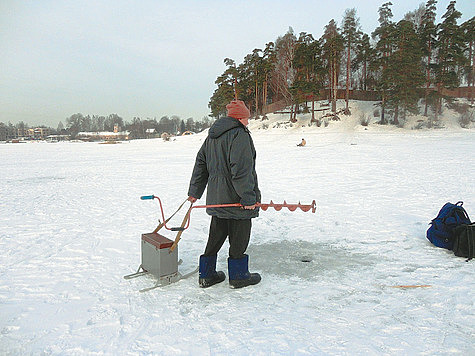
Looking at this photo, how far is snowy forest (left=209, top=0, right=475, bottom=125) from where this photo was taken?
3359cm

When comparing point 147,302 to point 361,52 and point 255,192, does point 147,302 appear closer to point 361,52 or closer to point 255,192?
point 255,192

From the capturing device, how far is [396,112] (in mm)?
34250

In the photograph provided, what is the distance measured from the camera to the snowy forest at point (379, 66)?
33594mm

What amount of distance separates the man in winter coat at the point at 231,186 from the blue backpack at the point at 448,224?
2.88 metres

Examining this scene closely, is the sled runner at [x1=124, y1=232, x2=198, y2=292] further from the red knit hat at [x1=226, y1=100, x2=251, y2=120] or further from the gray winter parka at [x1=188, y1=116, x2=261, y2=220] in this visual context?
the red knit hat at [x1=226, y1=100, x2=251, y2=120]

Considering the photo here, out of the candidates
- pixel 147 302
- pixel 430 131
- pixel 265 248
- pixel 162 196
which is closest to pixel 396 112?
pixel 430 131

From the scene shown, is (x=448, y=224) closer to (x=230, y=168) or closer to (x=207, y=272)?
(x=230, y=168)

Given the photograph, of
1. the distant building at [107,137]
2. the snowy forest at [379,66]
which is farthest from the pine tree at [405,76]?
the distant building at [107,137]

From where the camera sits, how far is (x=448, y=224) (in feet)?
15.4

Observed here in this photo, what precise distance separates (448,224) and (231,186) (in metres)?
3.38

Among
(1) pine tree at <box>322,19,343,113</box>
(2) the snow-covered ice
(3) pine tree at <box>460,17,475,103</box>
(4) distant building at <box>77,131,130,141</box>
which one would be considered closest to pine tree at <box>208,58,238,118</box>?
(1) pine tree at <box>322,19,343,113</box>

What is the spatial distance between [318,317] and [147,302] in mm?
1702

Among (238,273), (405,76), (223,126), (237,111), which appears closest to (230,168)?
(223,126)

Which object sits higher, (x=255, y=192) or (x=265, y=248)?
(x=255, y=192)
